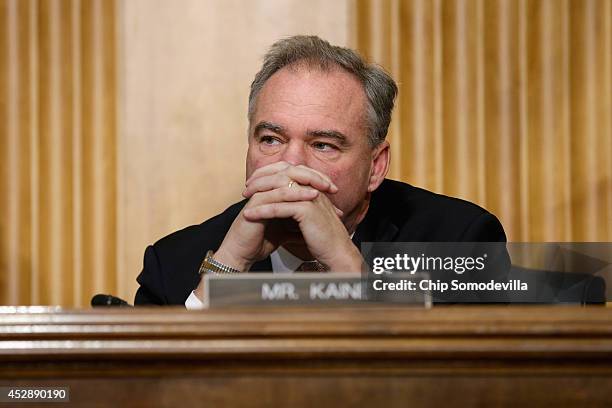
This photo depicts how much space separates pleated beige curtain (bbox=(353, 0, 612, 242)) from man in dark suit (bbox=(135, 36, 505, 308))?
0.55m

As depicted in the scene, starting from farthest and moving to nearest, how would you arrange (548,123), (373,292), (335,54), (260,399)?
1. (548,123)
2. (335,54)
3. (373,292)
4. (260,399)

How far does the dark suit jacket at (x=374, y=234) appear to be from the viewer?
5.77ft

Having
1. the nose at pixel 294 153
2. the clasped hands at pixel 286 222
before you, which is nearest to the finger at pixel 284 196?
the clasped hands at pixel 286 222

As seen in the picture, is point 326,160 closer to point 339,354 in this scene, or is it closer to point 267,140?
point 267,140

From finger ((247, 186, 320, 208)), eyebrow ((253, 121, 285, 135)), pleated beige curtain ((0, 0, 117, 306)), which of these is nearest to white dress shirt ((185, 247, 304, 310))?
eyebrow ((253, 121, 285, 135))

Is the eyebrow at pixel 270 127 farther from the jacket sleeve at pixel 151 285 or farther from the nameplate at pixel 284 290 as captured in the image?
the nameplate at pixel 284 290

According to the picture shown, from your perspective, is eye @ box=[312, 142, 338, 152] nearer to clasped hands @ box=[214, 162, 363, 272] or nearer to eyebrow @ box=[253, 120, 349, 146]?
eyebrow @ box=[253, 120, 349, 146]

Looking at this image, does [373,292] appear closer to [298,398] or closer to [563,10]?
[298,398]

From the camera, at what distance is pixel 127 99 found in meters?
2.54

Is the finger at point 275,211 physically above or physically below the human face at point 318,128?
below

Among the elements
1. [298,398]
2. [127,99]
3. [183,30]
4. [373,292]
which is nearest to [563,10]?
[183,30]

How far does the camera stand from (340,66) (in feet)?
6.07

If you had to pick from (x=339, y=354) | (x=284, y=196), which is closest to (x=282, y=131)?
(x=284, y=196)

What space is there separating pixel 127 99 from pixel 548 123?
4.19 feet
